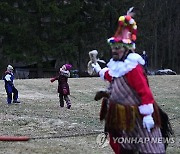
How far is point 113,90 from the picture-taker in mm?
5145

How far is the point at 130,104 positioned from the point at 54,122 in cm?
542

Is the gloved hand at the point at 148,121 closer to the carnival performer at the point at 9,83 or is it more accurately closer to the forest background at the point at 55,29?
the carnival performer at the point at 9,83

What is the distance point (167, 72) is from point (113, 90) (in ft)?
108

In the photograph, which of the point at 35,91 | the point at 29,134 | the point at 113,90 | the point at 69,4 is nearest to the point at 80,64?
the point at 69,4

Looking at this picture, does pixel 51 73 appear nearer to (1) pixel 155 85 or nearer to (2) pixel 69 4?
(2) pixel 69 4

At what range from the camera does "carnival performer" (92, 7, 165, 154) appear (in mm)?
4918

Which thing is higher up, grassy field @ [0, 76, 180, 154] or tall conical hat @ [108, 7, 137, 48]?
tall conical hat @ [108, 7, 137, 48]

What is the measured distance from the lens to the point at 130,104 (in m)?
4.98

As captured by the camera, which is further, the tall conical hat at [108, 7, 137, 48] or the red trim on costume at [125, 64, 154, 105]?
the tall conical hat at [108, 7, 137, 48]

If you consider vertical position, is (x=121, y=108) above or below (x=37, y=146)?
above

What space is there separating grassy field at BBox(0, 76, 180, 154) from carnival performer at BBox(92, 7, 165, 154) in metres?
2.60

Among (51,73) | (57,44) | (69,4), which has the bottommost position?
(51,73)

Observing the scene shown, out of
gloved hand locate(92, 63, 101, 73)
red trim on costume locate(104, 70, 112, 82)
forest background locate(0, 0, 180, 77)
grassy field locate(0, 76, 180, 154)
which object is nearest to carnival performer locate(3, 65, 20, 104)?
grassy field locate(0, 76, 180, 154)

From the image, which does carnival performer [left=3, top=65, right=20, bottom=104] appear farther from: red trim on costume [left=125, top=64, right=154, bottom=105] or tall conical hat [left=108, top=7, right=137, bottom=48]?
red trim on costume [left=125, top=64, right=154, bottom=105]
